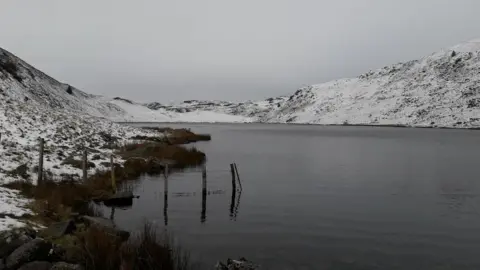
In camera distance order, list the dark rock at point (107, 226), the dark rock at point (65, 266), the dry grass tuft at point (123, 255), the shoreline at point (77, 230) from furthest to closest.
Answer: the dark rock at point (107, 226) → the shoreline at point (77, 230) → the dry grass tuft at point (123, 255) → the dark rock at point (65, 266)

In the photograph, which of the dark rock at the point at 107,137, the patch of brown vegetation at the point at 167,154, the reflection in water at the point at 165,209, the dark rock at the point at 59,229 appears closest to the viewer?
the dark rock at the point at 59,229

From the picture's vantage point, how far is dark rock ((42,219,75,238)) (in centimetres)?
1192

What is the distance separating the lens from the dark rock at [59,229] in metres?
11.9

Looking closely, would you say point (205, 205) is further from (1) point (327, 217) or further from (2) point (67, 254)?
(2) point (67, 254)

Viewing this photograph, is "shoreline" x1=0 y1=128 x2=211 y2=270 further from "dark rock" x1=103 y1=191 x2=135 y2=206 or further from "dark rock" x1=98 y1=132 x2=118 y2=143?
"dark rock" x1=98 y1=132 x2=118 y2=143

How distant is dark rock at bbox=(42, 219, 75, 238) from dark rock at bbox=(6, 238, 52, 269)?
199 cm

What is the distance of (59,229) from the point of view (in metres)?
12.2

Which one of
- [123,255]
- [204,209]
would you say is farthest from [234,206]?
[123,255]

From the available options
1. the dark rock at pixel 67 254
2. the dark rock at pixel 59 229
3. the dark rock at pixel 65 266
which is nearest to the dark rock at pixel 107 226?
the dark rock at pixel 59 229

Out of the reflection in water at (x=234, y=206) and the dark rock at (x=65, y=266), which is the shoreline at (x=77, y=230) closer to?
the dark rock at (x=65, y=266)

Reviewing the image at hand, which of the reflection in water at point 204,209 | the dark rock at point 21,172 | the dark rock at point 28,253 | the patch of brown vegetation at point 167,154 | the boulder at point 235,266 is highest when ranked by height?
the patch of brown vegetation at point 167,154

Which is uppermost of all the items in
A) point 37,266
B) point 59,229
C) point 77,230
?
point 59,229

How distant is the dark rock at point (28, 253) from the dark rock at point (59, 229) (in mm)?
1991

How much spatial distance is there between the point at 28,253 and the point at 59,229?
2.78 metres
